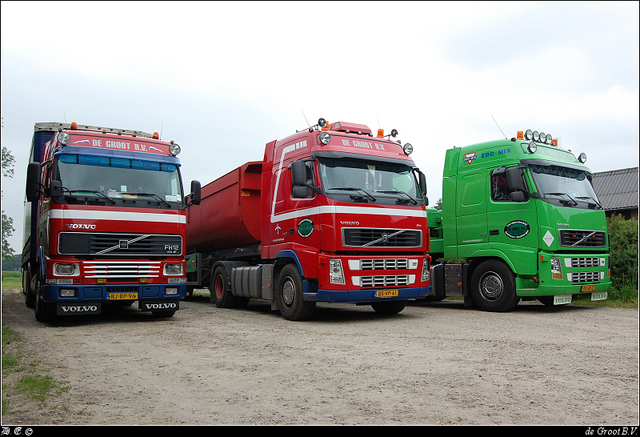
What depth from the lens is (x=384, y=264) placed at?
10.2 metres

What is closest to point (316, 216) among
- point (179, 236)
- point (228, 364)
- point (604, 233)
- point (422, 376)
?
point (179, 236)

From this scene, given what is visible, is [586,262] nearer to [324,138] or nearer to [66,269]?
[324,138]

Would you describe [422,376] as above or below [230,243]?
below

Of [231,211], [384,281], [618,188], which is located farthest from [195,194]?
[618,188]

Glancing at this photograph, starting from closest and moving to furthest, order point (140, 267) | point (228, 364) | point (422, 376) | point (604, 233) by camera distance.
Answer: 1. point (422, 376)
2. point (228, 364)
3. point (140, 267)
4. point (604, 233)

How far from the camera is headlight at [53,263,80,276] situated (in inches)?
380

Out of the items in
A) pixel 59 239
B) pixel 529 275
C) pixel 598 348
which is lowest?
pixel 598 348

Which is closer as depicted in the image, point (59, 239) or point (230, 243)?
point (59, 239)

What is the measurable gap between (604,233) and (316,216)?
7130mm

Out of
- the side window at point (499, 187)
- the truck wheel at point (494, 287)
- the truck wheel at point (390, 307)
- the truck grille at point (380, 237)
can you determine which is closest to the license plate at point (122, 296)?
the truck grille at point (380, 237)

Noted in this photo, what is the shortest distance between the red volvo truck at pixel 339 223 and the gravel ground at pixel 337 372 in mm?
710

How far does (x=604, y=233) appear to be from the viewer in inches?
491

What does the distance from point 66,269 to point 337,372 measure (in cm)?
615

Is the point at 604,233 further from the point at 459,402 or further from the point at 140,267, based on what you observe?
the point at 140,267
